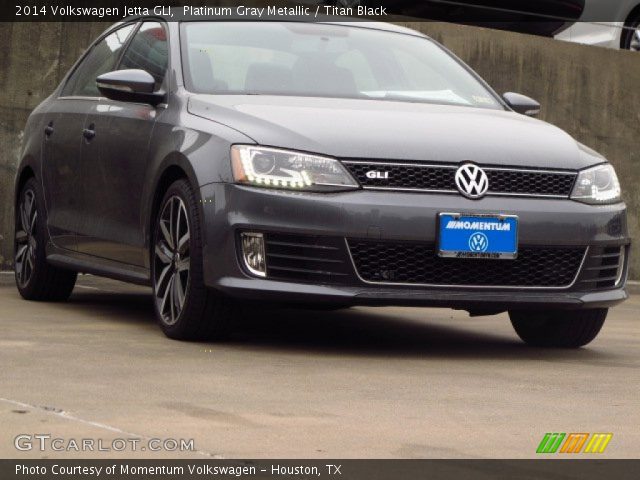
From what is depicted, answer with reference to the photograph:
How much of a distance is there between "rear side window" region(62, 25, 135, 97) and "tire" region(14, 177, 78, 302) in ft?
1.92

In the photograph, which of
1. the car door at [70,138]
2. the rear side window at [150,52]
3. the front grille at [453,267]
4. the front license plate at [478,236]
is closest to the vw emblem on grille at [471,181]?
the front license plate at [478,236]

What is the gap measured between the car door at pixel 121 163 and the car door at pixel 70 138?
130 millimetres

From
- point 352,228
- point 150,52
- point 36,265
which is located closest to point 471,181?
point 352,228

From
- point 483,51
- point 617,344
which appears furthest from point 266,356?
point 483,51

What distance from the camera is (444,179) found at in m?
7.27

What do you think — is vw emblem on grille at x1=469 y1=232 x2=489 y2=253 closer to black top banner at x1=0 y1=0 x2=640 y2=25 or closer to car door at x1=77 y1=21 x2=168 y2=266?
car door at x1=77 y1=21 x2=168 y2=266

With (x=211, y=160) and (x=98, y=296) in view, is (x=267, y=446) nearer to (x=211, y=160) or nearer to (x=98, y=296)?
(x=211, y=160)

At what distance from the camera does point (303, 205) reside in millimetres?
7109

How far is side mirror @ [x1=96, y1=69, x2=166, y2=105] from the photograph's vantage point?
8062mm

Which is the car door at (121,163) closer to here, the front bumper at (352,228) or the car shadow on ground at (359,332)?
the car shadow on ground at (359,332)

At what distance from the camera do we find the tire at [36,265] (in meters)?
9.47

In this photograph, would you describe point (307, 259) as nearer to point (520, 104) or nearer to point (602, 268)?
point (602, 268)

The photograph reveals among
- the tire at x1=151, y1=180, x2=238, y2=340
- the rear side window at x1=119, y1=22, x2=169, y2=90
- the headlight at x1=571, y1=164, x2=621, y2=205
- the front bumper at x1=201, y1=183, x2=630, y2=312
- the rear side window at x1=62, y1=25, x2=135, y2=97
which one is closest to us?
the front bumper at x1=201, y1=183, x2=630, y2=312

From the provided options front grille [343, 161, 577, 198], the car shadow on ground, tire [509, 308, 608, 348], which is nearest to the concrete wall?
the car shadow on ground
